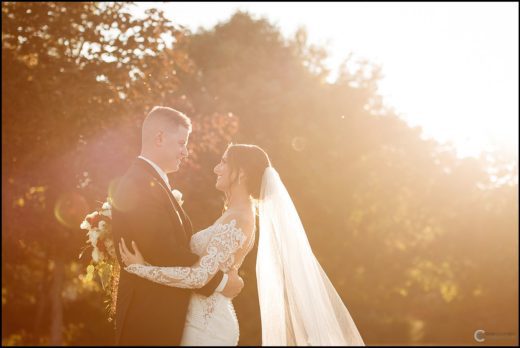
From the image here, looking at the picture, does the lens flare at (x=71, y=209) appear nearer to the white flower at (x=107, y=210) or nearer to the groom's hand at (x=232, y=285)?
the white flower at (x=107, y=210)

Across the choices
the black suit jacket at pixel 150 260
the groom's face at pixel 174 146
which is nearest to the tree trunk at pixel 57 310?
the groom's face at pixel 174 146

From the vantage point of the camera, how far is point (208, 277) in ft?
18.8

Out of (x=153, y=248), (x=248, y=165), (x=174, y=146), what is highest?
(x=174, y=146)

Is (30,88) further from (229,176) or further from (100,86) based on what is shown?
(229,176)

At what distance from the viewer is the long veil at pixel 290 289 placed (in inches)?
251

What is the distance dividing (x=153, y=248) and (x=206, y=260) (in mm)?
423

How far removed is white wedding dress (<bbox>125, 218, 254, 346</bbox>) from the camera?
18.3 ft

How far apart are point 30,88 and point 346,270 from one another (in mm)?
16336

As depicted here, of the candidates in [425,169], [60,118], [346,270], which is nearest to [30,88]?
[60,118]

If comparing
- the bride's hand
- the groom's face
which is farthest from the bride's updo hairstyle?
the bride's hand

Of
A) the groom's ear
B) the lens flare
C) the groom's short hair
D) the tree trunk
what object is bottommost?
the tree trunk

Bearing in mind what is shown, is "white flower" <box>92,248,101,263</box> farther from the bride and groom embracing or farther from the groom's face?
the groom's face

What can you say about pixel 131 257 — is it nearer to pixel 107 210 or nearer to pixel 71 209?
pixel 107 210

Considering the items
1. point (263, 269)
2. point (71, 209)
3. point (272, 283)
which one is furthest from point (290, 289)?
point (71, 209)
